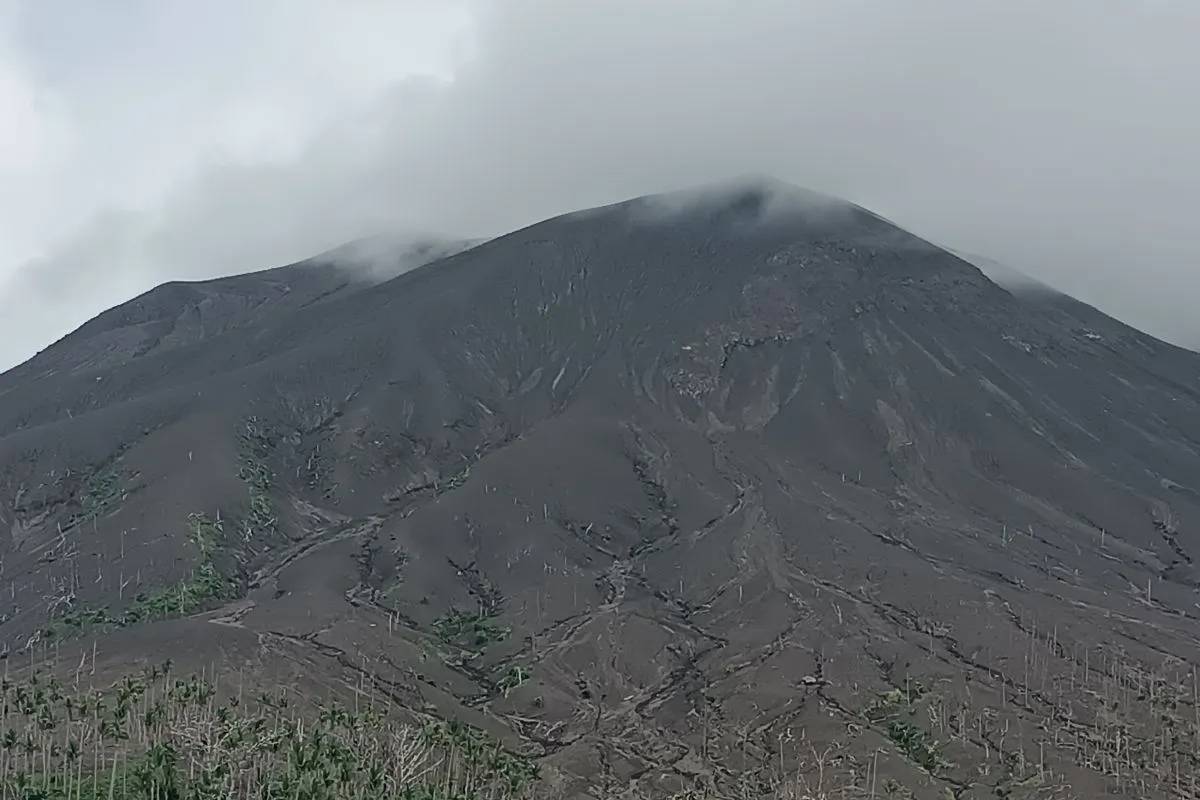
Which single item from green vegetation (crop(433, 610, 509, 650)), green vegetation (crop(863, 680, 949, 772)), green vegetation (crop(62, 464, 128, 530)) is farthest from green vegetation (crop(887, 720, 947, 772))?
green vegetation (crop(62, 464, 128, 530))

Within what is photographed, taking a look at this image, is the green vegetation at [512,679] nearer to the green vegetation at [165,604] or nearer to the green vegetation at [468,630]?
the green vegetation at [468,630]

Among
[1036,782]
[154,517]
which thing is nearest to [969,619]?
[1036,782]

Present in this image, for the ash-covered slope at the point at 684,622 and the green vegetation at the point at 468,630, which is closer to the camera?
the ash-covered slope at the point at 684,622

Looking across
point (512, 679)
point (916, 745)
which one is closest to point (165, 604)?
point (512, 679)

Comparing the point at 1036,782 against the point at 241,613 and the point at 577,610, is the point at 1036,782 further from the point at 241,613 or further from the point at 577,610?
the point at 241,613

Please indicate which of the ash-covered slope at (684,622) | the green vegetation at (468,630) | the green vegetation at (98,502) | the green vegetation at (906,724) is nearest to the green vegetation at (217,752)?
the ash-covered slope at (684,622)

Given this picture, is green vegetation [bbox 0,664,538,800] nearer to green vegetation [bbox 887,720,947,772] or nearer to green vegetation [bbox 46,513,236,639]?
green vegetation [bbox 46,513,236,639]

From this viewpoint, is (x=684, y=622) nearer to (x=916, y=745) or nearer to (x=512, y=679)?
(x=512, y=679)
